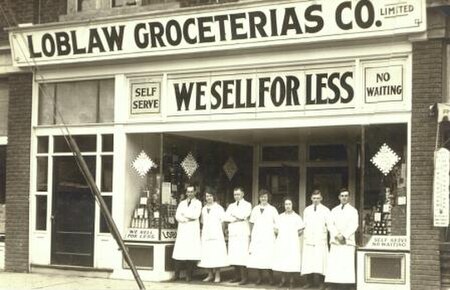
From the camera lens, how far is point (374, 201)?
11.8m

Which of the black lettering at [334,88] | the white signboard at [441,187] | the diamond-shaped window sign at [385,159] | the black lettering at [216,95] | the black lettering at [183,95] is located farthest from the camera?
the black lettering at [183,95]

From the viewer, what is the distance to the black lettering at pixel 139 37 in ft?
44.1

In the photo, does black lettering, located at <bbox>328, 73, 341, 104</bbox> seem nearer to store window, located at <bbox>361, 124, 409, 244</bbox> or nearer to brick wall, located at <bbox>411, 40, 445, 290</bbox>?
store window, located at <bbox>361, 124, 409, 244</bbox>

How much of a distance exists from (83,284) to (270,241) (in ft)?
10.9

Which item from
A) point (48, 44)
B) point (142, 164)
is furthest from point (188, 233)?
point (48, 44)

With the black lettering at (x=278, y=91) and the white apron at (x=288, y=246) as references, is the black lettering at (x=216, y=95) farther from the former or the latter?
the white apron at (x=288, y=246)

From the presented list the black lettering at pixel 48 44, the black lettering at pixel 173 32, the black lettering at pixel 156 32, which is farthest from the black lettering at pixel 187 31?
the black lettering at pixel 48 44

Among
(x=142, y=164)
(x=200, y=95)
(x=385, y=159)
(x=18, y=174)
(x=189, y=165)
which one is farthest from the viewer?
(x=18, y=174)

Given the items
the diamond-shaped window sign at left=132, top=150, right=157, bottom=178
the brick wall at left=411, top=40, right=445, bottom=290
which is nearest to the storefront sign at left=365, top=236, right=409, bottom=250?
the brick wall at left=411, top=40, right=445, bottom=290

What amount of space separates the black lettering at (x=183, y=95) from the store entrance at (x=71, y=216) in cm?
211

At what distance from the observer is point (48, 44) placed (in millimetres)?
14484

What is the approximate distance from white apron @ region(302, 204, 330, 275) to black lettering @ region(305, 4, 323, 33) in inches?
116

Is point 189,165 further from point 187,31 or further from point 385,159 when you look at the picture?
point 385,159

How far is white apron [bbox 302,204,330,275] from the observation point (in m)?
12.2
